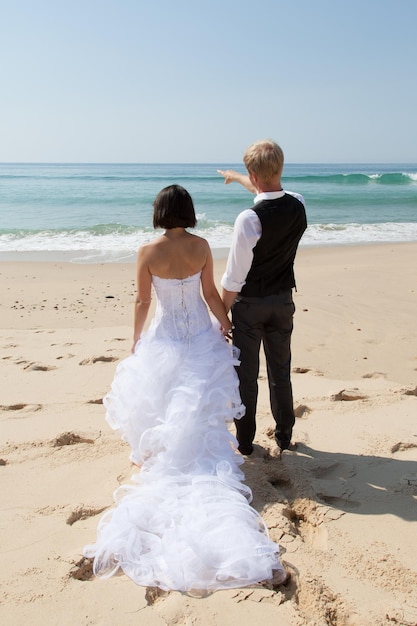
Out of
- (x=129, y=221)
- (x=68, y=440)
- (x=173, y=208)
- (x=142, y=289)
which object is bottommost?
(x=68, y=440)

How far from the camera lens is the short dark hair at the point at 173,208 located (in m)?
2.94

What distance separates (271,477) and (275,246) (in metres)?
1.41

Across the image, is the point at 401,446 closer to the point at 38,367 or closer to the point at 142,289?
the point at 142,289

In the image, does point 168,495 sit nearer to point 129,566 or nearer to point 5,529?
point 129,566

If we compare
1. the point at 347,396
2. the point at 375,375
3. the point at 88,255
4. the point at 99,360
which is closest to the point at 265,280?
the point at 347,396

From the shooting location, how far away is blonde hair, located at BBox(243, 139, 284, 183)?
115 inches

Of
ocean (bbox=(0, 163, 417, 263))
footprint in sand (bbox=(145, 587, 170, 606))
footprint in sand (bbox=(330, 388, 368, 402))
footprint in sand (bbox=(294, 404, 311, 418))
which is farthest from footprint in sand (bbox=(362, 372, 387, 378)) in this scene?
ocean (bbox=(0, 163, 417, 263))

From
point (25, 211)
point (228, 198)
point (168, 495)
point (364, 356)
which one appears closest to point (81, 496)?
point (168, 495)

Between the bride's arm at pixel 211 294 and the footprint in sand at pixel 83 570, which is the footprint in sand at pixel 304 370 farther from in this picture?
the footprint in sand at pixel 83 570

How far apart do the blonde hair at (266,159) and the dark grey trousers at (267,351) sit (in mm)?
714

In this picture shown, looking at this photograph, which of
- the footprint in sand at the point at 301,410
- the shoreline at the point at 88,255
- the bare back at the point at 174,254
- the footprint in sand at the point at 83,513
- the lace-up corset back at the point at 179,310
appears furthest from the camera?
the shoreline at the point at 88,255

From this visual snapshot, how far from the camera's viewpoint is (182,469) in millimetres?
2830

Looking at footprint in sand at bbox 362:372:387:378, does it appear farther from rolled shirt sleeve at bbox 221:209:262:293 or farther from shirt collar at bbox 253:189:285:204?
shirt collar at bbox 253:189:285:204

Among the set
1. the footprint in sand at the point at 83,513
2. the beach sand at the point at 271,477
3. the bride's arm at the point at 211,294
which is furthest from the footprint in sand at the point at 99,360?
the footprint in sand at the point at 83,513
